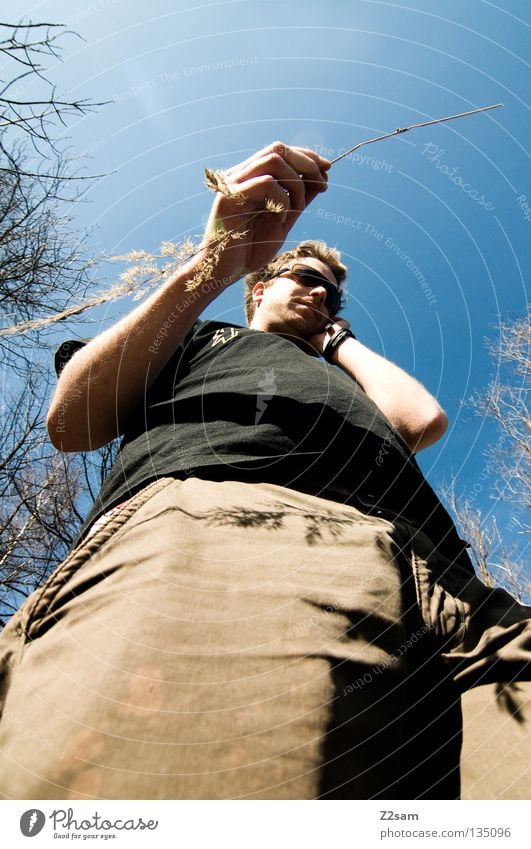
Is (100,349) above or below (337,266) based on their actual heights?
below

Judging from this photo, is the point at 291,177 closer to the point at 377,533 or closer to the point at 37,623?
the point at 377,533

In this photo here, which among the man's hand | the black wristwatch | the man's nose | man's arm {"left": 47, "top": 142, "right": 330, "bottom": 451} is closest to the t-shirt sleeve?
man's arm {"left": 47, "top": 142, "right": 330, "bottom": 451}

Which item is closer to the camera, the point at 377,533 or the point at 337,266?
the point at 377,533

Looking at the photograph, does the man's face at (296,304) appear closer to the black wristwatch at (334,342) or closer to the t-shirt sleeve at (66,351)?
the black wristwatch at (334,342)

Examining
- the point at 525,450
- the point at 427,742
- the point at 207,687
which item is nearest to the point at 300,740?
the point at 207,687

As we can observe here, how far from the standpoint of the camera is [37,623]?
96cm

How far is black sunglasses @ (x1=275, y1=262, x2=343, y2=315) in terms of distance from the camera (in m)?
2.64

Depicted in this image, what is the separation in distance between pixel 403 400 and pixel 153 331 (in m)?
1.03

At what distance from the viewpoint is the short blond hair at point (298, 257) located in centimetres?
296

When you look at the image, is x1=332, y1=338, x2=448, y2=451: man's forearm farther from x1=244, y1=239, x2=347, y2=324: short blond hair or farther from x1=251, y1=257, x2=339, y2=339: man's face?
x1=244, y1=239, x2=347, y2=324: short blond hair

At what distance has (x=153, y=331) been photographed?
160 centimetres

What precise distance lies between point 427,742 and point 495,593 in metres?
0.48

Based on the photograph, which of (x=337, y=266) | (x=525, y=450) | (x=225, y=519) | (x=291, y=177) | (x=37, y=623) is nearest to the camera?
(x=37, y=623)

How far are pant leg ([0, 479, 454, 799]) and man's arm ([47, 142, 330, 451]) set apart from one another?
57 centimetres
